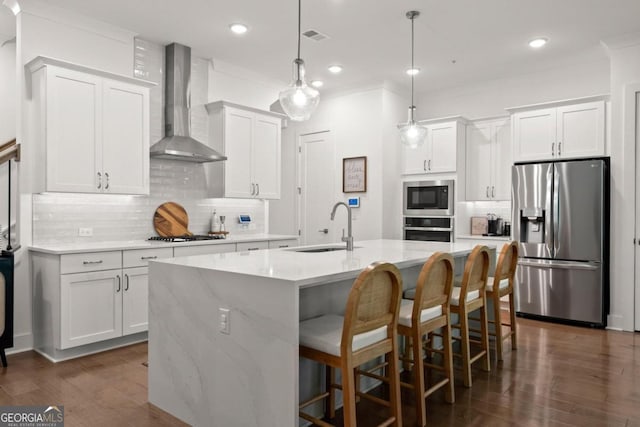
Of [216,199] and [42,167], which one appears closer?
[42,167]

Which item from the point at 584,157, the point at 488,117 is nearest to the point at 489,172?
the point at 488,117

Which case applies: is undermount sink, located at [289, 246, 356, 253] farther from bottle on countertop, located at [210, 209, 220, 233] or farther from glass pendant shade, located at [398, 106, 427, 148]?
bottle on countertop, located at [210, 209, 220, 233]

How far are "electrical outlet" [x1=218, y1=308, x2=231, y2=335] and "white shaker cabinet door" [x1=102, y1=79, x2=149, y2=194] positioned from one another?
2.36m

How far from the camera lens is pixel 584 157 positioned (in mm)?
4902


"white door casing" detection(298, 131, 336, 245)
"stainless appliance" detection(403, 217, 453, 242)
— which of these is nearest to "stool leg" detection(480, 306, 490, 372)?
"stainless appliance" detection(403, 217, 453, 242)

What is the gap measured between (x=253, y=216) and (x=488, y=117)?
10.8 ft

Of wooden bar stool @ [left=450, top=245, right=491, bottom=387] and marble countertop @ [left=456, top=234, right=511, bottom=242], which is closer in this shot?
wooden bar stool @ [left=450, top=245, right=491, bottom=387]

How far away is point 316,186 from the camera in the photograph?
272 inches

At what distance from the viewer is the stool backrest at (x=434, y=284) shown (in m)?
2.55

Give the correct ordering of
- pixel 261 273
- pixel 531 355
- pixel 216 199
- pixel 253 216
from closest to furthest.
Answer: pixel 261 273
pixel 531 355
pixel 216 199
pixel 253 216

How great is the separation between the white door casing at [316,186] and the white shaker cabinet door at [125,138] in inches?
115

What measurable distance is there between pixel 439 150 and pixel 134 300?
4.14 metres

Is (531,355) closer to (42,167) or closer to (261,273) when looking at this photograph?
(261,273)

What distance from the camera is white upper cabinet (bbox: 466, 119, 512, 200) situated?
5.91m
